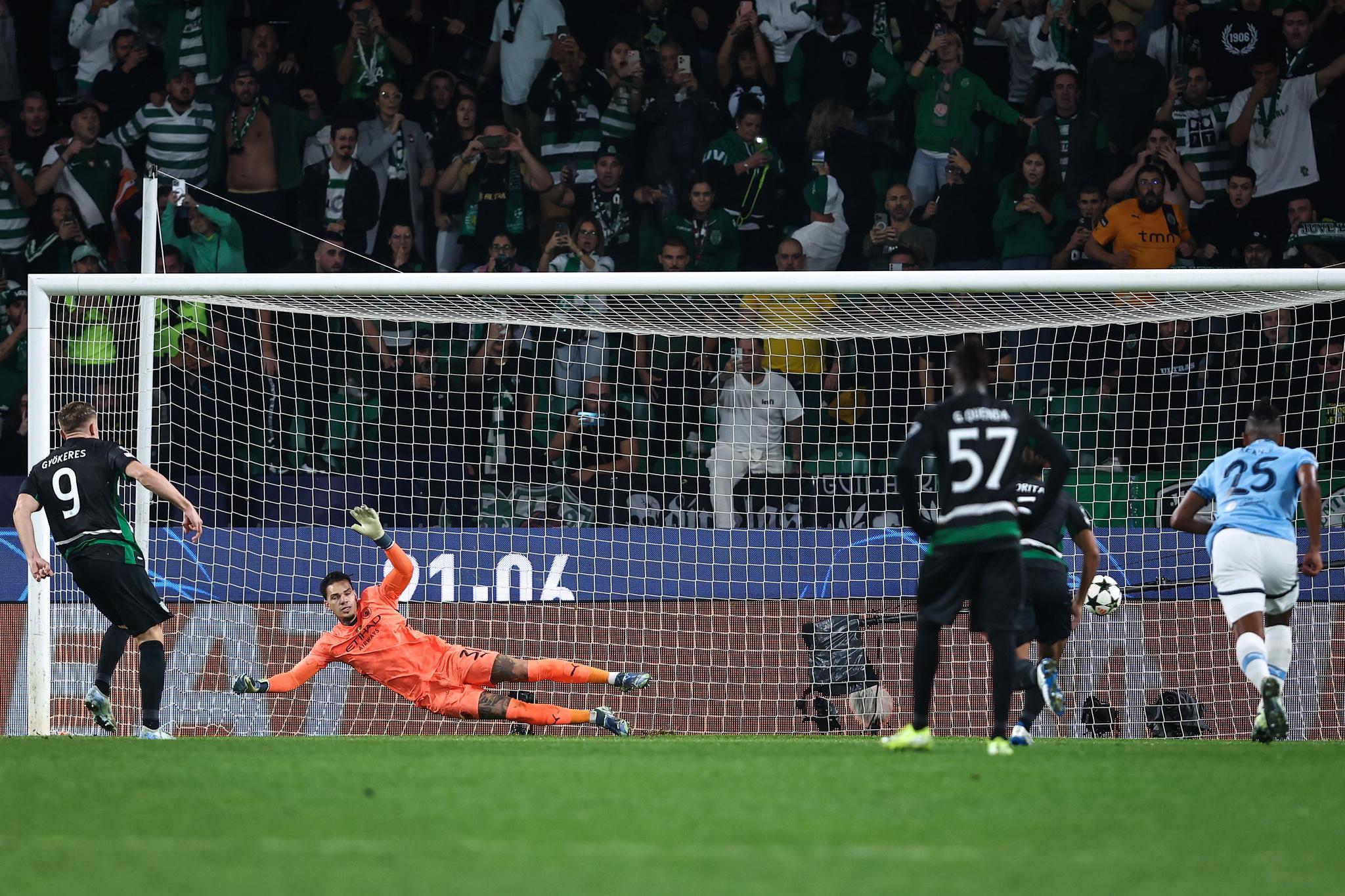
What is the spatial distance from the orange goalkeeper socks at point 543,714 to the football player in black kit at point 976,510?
10.5ft

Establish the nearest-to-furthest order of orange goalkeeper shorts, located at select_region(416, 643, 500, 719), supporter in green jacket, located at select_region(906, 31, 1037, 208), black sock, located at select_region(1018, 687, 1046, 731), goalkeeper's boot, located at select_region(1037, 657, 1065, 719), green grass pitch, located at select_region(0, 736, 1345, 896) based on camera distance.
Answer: green grass pitch, located at select_region(0, 736, 1345, 896), black sock, located at select_region(1018, 687, 1046, 731), goalkeeper's boot, located at select_region(1037, 657, 1065, 719), orange goalkeeper shorts, located at select_region(416, 643, 500, 719), supporter in green jacket, located at select_region(906, 31, 1037, 208)

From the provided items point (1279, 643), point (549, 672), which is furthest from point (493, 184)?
point (1279, 643)

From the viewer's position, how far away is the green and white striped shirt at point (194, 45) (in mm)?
15305

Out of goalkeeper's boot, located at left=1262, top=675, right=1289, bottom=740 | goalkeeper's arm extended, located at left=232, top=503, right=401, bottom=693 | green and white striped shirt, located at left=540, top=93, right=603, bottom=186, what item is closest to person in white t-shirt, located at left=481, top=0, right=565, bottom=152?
green and white striped shirt, located at left=540, top=93, right=603, bottom=186

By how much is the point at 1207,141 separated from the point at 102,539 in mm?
9878

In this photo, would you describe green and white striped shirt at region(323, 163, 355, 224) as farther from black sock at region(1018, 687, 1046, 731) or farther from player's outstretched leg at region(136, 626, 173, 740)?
black sock at region(1018, 687, 1046, 731)

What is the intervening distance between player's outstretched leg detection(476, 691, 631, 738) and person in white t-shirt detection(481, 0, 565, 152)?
6609 mm

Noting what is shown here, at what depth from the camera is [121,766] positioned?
642 cm

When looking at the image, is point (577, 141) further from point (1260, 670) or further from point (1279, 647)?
point (1260, 670)

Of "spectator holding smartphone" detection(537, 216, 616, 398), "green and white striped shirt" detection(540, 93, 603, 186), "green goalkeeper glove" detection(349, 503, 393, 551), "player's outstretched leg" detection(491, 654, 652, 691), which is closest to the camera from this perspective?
"green goalkeeper glove" detection(349, 503, 393, 551)

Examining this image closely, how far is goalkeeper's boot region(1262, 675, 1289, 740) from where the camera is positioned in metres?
7.70

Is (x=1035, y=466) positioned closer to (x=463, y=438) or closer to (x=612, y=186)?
(x=463, y=438)

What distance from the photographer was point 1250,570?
27.1 ft

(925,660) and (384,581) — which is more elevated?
(384,581)
